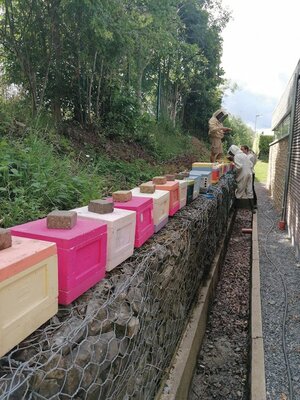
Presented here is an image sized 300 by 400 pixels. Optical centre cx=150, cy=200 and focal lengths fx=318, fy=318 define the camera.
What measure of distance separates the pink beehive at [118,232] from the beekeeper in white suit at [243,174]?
769 cm

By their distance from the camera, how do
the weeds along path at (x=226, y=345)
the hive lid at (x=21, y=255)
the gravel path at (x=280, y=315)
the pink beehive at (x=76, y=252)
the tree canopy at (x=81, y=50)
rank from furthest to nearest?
the tree canopy at (x=81, y=50) < the weeds along path at (x=226, y=345) < the gravel path at (x=280, y=315) < the pink beehive at (x=76, y=252) < the hive lid at (x=21, y=255)

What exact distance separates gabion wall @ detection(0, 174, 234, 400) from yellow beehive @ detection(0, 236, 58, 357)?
0.06m

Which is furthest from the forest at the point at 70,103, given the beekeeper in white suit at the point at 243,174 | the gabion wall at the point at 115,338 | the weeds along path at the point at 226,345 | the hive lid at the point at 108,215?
the weeds along path at the point at 226,345

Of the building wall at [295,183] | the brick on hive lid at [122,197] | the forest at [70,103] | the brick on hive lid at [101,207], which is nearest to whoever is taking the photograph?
the brick on hive lid at [101,207]

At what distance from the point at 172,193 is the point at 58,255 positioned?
1.81 m

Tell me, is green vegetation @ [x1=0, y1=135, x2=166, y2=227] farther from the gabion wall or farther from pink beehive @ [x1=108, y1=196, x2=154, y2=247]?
the gabion wall

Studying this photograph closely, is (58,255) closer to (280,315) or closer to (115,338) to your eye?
(115,338)

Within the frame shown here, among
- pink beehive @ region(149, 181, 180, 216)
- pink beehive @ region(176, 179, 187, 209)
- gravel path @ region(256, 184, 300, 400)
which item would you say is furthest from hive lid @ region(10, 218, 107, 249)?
gravel path @ region(256, 184, 300, 400)

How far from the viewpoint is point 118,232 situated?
1.82 m

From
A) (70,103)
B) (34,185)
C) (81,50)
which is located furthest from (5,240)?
(70,103)

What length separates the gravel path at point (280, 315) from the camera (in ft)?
9.07

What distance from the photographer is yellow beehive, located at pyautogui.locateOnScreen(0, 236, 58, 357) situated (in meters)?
1.04

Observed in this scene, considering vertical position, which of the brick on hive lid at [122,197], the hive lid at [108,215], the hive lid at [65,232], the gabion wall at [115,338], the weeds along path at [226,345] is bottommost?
the weeds along path at [226,345]

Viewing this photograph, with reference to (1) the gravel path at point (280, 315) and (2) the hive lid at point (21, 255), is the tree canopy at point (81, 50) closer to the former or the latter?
(2) the hive lid at point (21, 255)
